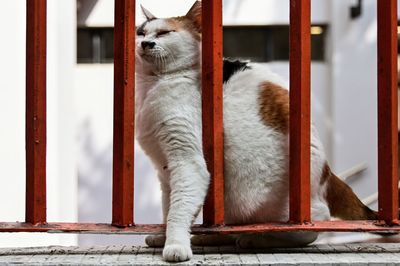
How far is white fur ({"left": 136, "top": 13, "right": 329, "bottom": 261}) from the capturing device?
2117 millimetres

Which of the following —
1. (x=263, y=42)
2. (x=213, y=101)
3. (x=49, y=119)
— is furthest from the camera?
(x=263, y=42)

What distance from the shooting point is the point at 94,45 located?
20.2ft

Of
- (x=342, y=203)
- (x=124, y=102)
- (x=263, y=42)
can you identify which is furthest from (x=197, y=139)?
(x=263, y=42)

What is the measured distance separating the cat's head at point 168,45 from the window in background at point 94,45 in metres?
3.81

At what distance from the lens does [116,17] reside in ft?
6.58

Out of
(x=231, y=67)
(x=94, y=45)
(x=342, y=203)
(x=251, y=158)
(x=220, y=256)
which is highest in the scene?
(x=94, y=45)

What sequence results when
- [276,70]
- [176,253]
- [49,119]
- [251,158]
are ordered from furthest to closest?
1. [276,70]
2. [49,119]
3. [251,158]
4. [176,253]

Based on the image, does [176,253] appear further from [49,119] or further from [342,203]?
[49,119]

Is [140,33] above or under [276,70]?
under

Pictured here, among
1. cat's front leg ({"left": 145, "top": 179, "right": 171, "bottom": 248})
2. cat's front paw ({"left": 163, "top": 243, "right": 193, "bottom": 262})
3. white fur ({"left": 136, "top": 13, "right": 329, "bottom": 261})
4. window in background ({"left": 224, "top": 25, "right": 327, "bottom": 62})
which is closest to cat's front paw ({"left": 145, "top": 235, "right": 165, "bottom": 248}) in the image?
cat's front leg ({"left": 145, "top": 179, "right": 171, "bottom": 248})

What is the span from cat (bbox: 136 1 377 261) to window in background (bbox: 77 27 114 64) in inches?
149

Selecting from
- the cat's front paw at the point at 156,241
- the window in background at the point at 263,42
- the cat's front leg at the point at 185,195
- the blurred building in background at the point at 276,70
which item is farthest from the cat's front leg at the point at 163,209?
the window in background at the point at 263,42

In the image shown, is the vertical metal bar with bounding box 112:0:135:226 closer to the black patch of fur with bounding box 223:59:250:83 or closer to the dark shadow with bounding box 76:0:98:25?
the black patch of fur with bounding box 223:59:250:83

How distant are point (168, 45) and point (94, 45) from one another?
13.1ft
